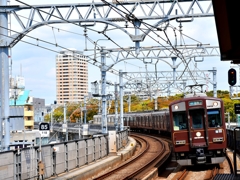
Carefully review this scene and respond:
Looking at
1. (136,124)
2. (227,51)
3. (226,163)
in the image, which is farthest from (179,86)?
(227,51)

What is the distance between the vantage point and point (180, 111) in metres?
16.4

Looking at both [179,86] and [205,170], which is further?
[179,86]

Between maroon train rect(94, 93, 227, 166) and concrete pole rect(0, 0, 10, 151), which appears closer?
concrete pole rect(0, 0, 10, 151)

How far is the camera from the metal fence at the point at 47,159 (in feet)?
40.7

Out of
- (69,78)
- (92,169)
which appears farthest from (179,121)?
(69,78)

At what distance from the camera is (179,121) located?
648 inches

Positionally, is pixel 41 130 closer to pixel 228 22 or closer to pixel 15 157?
pixel 15 157

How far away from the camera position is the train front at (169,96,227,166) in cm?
1595

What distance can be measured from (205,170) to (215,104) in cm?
277

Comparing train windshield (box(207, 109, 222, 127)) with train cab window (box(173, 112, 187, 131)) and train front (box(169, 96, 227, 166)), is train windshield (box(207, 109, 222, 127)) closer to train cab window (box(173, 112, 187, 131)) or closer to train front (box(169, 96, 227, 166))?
train front (box(169, 96, 227, 166))

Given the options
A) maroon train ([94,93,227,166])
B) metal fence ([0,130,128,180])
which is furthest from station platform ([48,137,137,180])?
maroon train ([94,93,227,166])

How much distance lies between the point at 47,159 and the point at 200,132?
5815 mm

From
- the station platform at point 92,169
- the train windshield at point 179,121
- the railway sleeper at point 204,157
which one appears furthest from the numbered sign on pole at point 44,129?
the railway sleeper at point 204,157

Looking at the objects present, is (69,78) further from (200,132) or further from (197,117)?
(200,132)
